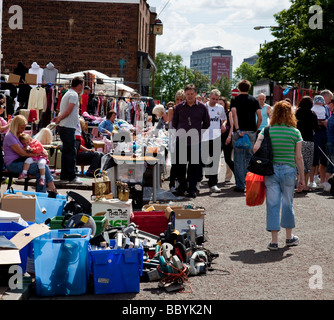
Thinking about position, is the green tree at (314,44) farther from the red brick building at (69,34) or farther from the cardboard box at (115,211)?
the cardboard box at (115,211)

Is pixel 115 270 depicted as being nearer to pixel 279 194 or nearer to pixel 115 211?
pixel 115 211

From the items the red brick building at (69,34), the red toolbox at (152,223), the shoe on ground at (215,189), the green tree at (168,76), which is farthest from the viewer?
the green tree at (168,76)

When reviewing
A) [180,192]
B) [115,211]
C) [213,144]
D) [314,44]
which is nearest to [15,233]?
[115,211]

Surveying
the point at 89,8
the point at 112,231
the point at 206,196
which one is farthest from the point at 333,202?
the point at 89,8

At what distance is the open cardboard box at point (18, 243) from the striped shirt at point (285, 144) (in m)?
3.30

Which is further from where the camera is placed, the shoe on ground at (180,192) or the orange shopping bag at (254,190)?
the shoe on ground at (180,192)

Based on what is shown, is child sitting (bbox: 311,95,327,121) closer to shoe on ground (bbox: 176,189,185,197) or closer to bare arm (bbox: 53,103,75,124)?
shoe on ground (bbox: 176,189,185,197)

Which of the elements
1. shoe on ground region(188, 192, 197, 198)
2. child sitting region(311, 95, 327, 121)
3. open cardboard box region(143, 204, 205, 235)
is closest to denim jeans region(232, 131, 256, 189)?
shoe on ground region(188, 192, 197, 198)

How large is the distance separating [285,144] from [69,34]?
43003 millimetres

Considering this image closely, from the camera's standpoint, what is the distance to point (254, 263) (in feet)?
23.9

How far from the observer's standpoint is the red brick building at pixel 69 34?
48.9 meters

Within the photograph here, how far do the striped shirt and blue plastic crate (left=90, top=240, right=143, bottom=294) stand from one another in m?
2.87

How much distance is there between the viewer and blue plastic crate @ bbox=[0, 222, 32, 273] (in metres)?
6.31

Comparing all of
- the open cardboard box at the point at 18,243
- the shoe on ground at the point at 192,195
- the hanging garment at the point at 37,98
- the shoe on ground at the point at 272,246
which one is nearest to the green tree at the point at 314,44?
the hanging garment at the point at 37,98
